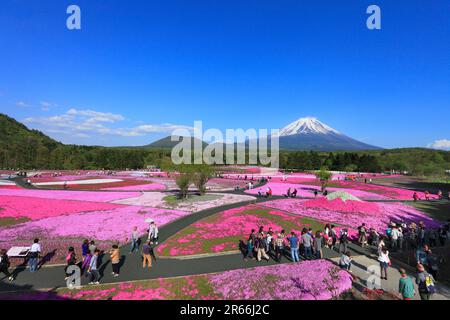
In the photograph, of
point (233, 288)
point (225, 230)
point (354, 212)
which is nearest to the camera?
point (233, 288)

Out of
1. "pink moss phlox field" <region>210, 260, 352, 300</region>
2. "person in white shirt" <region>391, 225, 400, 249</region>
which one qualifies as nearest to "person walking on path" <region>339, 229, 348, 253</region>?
"pink moss phlox field" <region>210, 260, 352, 300</region>

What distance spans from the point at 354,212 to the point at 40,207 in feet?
122

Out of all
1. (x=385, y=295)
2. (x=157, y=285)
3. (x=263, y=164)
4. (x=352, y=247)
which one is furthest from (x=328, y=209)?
(x=263, y=164)

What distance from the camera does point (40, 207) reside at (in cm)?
3036

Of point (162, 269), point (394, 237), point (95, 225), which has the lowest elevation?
point (162, 269)

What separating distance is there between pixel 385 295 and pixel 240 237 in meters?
11.0

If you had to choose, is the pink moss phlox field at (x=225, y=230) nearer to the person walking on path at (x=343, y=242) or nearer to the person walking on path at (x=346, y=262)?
the person walking on path at (x=343, y=242)

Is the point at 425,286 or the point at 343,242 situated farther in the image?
the point at 343,242

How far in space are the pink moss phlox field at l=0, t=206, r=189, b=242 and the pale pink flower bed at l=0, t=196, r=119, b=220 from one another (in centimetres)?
232

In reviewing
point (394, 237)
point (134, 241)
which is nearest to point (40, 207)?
point (134, 241)

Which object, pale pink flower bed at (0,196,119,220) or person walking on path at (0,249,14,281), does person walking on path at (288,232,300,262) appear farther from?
pale pink flower bed at (0,196,119,220)

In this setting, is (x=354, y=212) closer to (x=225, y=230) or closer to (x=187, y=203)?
(x=225, y=230)

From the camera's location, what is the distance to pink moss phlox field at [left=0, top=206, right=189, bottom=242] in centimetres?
2178

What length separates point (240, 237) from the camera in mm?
20828
